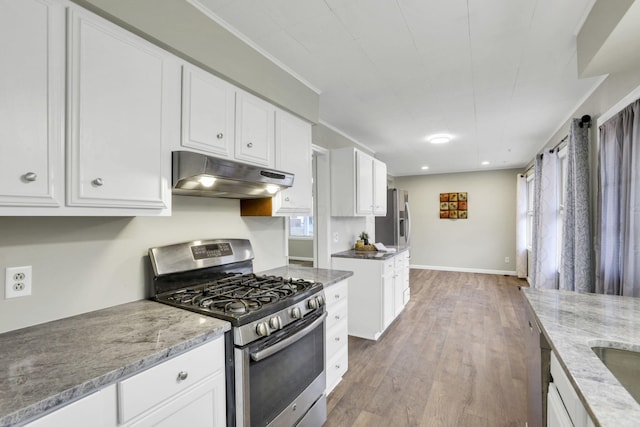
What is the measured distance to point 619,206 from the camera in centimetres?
191

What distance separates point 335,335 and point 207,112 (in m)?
1.81

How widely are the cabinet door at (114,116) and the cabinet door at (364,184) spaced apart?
7.74ft

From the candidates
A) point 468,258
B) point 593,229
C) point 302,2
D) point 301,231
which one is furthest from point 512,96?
point 468,258

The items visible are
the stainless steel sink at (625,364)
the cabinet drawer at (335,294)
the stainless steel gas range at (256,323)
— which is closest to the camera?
the stainless steel sink at (625,364)

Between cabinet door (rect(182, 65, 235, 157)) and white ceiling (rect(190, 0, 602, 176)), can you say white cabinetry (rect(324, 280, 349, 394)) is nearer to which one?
cabinet door (rect(182, 65, 235, 157))

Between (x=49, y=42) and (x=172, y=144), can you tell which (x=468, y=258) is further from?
(x=49, y=42)

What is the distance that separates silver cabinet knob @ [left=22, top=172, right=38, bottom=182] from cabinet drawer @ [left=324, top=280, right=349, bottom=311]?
64.2 inches

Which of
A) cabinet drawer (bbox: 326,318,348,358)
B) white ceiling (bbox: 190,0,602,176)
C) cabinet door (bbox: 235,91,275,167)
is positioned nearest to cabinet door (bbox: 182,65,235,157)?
cabinet door (bbox: 235,91,275,167)

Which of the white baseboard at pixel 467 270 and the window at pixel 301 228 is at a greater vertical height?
the window at pixel 301 228

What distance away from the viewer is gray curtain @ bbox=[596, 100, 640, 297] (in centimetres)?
172

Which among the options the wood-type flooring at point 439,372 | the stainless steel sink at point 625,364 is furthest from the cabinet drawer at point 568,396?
the wood-type flooring at point 439,372

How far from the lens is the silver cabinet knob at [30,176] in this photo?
98cm

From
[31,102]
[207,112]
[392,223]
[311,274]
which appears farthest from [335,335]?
[392,223]

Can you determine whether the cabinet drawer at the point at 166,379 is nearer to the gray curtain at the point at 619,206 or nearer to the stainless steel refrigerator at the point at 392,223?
the gray curtain at the point at 619,206
